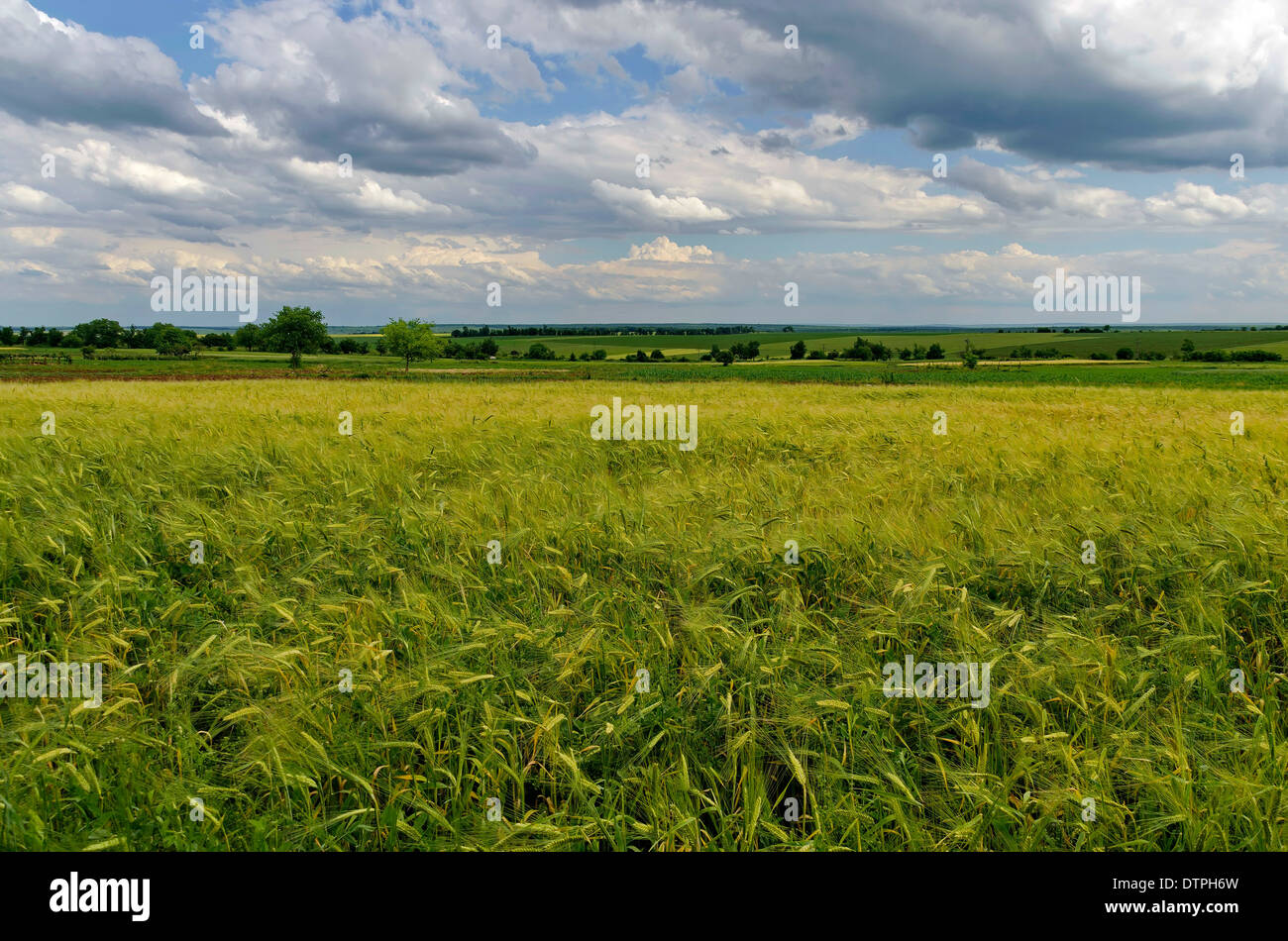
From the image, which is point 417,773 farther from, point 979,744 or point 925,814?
point 979,744

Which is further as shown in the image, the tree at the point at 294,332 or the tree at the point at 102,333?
the tree at the point at 102,333

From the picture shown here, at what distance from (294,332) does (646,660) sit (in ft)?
311

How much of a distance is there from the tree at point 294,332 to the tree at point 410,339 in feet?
27.3

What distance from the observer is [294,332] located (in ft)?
279

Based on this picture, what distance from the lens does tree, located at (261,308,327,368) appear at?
279 feet

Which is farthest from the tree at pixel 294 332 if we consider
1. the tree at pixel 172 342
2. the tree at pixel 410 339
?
the tree at pixel 172 342

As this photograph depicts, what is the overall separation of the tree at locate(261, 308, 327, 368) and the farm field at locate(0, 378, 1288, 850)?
8920 cm

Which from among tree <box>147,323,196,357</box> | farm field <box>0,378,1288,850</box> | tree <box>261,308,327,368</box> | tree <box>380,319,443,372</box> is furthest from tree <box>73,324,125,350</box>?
farm field <box>0,378,1288,850</box>

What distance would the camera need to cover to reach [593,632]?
3.20 m

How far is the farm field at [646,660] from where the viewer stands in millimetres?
2375

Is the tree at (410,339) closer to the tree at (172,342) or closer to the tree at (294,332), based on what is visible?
the tree at (294,332)

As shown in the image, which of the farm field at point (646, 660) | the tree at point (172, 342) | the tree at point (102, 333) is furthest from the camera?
the tree at point (102, 333)

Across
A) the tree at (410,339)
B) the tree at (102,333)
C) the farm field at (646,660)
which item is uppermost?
the tree at (102,333)
